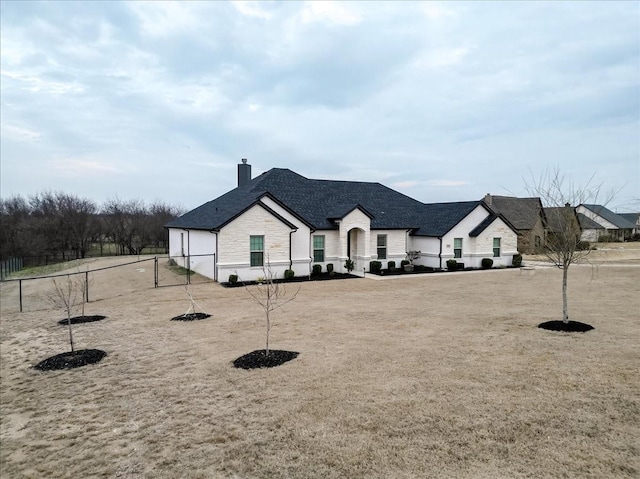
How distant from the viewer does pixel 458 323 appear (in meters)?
11.9

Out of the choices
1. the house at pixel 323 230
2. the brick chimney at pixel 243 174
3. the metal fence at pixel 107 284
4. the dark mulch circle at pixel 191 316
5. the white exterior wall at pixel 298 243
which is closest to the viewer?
the dark mulch circle at pixel 191 316

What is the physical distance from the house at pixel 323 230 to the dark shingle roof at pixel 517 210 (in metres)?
13.5

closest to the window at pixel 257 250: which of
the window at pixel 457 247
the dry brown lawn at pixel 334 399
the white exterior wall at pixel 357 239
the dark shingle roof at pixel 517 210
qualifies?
the white exterior wall at pixel 357 239

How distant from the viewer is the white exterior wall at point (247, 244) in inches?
820

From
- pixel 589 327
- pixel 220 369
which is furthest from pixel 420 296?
pixel 220 369

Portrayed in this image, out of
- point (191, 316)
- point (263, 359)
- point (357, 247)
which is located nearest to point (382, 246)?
point (357, 247)

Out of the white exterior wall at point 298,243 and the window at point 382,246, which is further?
the window at point 382,246

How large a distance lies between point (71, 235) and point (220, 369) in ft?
162

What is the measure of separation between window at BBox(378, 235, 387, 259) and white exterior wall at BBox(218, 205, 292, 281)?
7310 millimetres

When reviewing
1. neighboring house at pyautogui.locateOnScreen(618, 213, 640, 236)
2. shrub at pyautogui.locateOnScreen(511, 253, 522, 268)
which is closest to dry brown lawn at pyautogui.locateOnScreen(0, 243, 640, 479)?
shrub at pyautogui.locateOnScreen(511, 253, 522, 268)

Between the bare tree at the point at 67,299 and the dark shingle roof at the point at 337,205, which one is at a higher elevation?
the dark shingle roof at the point at 337,205

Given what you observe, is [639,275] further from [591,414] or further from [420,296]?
[591,414]

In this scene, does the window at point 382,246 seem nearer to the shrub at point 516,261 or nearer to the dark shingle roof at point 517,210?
the shrub at point 516,261

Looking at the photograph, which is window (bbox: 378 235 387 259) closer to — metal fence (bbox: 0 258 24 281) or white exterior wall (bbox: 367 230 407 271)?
white exterior wall (bbox: 367 230 407 271)
